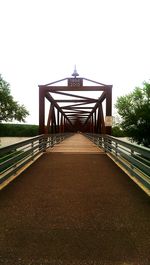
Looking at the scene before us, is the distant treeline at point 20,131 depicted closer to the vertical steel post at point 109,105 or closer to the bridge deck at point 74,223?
the vertical steel post at point 109,105

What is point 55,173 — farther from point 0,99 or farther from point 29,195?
point 0,99

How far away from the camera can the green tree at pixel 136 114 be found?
1252 inches

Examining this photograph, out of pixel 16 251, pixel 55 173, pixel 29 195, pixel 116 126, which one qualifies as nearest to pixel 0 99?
pixel 116 126

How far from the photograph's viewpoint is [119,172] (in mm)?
7473

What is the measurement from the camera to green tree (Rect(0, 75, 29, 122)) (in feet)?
112

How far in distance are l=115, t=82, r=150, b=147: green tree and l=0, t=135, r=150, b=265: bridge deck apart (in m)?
26.9

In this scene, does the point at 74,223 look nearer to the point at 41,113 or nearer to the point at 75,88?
the point at 41,113

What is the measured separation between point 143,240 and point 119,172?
4.42m

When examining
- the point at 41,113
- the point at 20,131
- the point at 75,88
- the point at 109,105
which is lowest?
the point at 20,131

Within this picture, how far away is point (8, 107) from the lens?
114 ft

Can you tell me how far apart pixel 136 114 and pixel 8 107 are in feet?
59.7

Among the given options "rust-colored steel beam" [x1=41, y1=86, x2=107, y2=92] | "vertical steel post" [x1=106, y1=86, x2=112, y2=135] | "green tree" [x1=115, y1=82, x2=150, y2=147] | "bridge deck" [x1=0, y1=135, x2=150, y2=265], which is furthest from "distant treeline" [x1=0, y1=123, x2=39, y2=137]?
"bridge deck" [x1=0, y1=135, x2=150, y2=265]

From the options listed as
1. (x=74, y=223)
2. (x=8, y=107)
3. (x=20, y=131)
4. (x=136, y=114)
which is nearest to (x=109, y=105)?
(x=74, y=223)

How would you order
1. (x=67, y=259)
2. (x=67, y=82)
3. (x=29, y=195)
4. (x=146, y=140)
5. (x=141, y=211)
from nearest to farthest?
(x=67, y=259) < (x=141, y=211) < (x=29, y=195) < (x=67, y=82) < (x=146, y=140)
